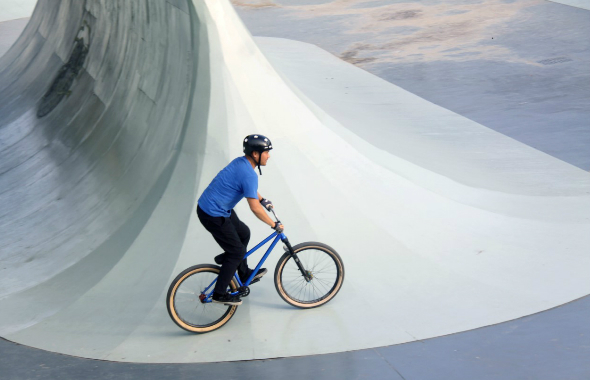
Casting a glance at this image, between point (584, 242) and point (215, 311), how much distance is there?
163 inches

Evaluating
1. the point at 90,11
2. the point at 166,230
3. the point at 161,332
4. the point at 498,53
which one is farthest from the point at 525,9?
the point at 161,332

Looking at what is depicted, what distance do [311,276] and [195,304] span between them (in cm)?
110

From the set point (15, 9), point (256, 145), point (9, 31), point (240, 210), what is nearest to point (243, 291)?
point (256, 145)

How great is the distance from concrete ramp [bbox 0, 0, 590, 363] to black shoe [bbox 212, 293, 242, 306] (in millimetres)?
287

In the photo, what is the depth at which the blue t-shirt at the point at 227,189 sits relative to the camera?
5516 millimetres

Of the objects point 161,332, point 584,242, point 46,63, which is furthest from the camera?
point 46,63

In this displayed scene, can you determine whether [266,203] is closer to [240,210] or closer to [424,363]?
[240,210]

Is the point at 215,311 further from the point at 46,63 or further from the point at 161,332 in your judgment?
the point at 46,63

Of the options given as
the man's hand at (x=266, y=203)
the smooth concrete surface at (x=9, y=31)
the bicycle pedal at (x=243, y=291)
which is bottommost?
the bicycle pedal at (x=243, y=291)

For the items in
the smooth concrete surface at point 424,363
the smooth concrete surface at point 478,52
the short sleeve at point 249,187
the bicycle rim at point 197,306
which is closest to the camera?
the smooth concrete surface at point 424,363

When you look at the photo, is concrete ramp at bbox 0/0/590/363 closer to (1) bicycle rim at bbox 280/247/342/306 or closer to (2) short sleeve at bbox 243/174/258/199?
(1) bicycle rim at bbox 280/247/342/306

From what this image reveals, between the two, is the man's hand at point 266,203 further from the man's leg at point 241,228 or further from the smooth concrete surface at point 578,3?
the smooth concrete surface at point 578,3

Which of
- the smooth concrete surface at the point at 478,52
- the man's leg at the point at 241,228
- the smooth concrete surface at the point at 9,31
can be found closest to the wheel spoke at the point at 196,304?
the man's leg at the point at 241,228

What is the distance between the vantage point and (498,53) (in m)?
15.9
